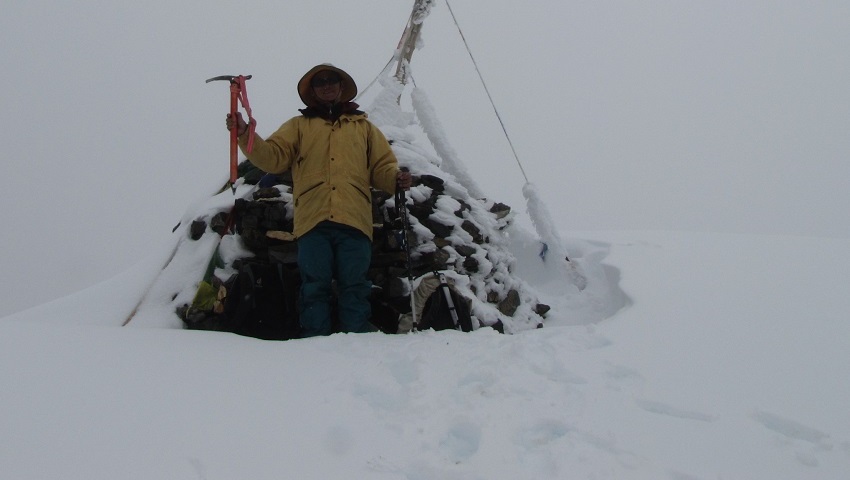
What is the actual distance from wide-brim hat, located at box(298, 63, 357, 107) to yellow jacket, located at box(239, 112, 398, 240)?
0.25 m

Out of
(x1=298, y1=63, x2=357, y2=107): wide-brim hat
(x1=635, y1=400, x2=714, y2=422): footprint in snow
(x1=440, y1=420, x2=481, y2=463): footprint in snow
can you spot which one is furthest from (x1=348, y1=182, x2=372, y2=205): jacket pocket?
(x1=635, y1=400, x2=714, y2=422): footprint in snow

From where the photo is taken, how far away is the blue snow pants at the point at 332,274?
150 inches

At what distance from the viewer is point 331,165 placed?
12.8 feet

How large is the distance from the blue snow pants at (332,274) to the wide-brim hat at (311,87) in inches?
45.8

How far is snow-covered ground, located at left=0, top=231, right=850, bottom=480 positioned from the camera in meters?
1.85

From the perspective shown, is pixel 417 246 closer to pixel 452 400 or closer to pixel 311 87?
pixel 311 87

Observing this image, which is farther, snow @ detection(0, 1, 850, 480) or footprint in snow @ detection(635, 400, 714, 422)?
footprint in snow @ detection(635, 400, 714, 422)

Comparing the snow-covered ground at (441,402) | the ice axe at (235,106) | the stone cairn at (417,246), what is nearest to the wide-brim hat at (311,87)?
the ice axe at (235,106)

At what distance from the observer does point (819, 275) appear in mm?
4953

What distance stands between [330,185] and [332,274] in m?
0.69

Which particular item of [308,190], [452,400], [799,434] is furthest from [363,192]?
[799,434]

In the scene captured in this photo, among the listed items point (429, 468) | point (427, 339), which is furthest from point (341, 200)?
point (429, 468)

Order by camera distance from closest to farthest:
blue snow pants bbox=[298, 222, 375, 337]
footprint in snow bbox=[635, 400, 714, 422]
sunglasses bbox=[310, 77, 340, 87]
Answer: footprint in snow bbox=[635, 400, 714, 422] < blue snow pants bbox=[298, 222, 375, 337] < sunglasses bbox=[310, 77, 340, 87]

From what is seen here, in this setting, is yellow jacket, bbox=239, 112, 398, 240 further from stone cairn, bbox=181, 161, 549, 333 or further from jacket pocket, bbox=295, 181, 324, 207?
stone cairn, bbox=181, 161, 549, 333
